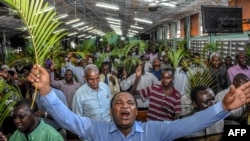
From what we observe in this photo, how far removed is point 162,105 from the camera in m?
4.15

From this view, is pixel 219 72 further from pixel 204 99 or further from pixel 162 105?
pixel 204 99

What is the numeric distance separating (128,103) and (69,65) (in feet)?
19.1

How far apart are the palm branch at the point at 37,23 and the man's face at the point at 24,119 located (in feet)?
2.33

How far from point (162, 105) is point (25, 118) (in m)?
1.81

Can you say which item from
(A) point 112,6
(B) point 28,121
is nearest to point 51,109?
(B) point 28,121

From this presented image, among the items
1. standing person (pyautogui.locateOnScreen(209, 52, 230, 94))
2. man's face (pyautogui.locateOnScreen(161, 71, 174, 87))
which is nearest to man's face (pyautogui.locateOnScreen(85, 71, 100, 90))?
man's face (pyautogui.locateOnScreen(161, 71, 174, 87))

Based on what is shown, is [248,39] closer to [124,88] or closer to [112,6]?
[124,88]

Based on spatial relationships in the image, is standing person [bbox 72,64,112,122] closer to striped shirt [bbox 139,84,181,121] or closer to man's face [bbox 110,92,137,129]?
striped shirt [bbox 139,84,181,121]

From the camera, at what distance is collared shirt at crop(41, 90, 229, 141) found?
2.21 metres

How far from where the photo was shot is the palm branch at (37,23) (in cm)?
227

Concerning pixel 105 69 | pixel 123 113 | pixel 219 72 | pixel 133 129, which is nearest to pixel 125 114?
Answer: pixel 123 113

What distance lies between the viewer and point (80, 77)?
761cm

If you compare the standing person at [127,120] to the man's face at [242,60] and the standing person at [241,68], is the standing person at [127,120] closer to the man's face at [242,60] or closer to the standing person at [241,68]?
the standing person at [241,68]

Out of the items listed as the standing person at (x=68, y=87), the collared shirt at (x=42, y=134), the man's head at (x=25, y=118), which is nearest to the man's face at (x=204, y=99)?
the collared shirt at (x=42, y=134)
